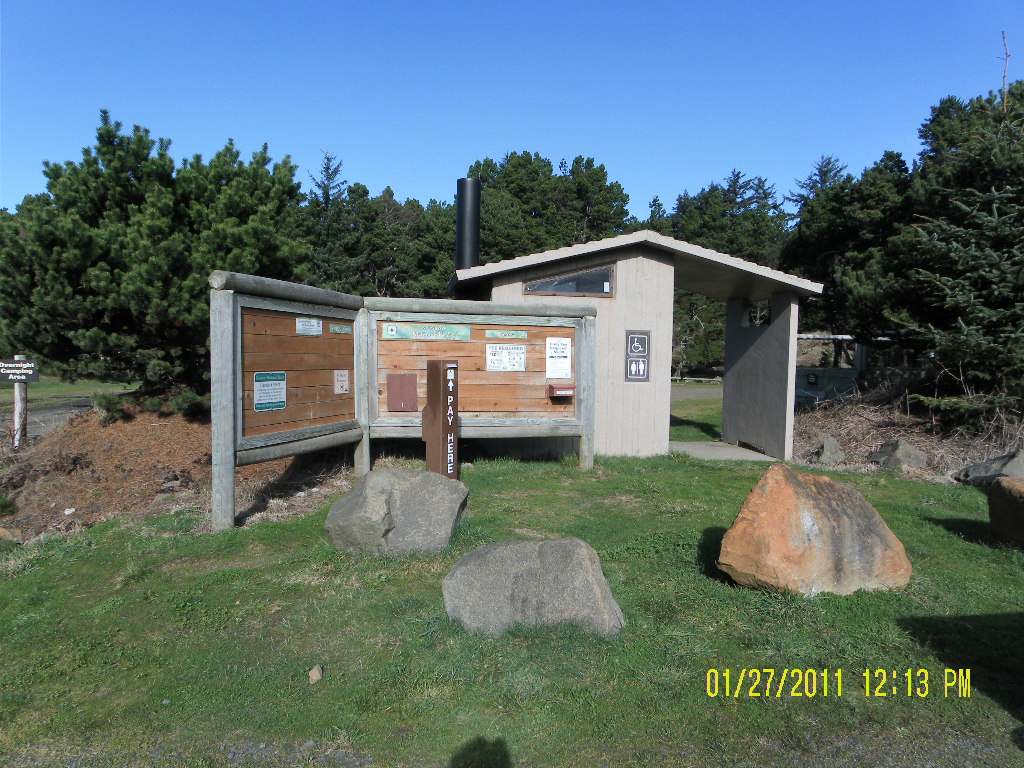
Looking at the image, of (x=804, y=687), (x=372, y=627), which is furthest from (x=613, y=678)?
(x=372, y=627)

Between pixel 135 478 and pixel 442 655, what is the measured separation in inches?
242

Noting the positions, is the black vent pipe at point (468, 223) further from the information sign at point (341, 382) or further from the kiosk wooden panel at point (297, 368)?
→ the information sign at point (341, 382)

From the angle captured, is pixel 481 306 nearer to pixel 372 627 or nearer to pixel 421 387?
pixel 421 387

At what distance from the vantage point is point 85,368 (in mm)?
9562

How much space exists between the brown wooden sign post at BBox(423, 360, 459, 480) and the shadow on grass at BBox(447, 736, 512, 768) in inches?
180

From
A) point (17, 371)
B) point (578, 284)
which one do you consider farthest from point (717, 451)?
point (17, 371)

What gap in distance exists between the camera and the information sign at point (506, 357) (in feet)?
31.2

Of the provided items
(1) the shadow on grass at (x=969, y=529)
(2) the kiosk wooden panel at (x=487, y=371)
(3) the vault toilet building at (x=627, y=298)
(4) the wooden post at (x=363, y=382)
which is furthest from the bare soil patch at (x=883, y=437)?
(4) the wooden post at (x=363, y=382)

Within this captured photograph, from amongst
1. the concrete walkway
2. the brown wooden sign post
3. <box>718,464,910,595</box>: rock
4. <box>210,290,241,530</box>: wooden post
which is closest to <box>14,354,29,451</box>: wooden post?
<box>210,290,241,530</box>: wooden post

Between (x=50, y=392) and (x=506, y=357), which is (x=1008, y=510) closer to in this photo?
(x=506, y=357)

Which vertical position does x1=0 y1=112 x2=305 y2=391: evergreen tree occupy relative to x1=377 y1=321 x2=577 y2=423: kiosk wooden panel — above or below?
above

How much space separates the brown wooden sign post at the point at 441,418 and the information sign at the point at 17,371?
706 cm

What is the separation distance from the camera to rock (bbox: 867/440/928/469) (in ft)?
35.8
